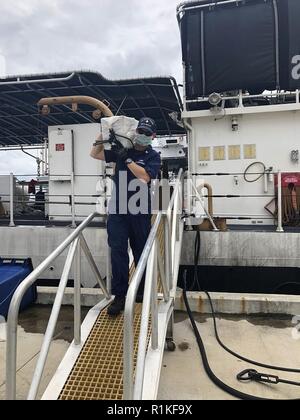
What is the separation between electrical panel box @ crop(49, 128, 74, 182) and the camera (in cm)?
919

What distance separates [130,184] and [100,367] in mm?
1565

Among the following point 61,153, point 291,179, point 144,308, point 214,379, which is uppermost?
point 61,153

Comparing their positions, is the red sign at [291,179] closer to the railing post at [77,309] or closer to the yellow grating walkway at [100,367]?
the yellow grating walkway at [100,367]

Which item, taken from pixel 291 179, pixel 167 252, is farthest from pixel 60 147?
pixel 167 252

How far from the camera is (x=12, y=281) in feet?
15.6

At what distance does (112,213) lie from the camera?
131 inches

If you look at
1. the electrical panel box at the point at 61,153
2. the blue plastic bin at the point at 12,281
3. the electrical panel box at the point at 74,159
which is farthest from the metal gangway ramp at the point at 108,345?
the electrical panel box at the point at 61,153

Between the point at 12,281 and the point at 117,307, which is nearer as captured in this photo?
the point at 117,307

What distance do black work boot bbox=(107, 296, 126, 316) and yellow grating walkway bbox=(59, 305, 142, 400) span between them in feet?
0.18

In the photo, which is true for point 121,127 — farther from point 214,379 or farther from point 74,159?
point 74,159
